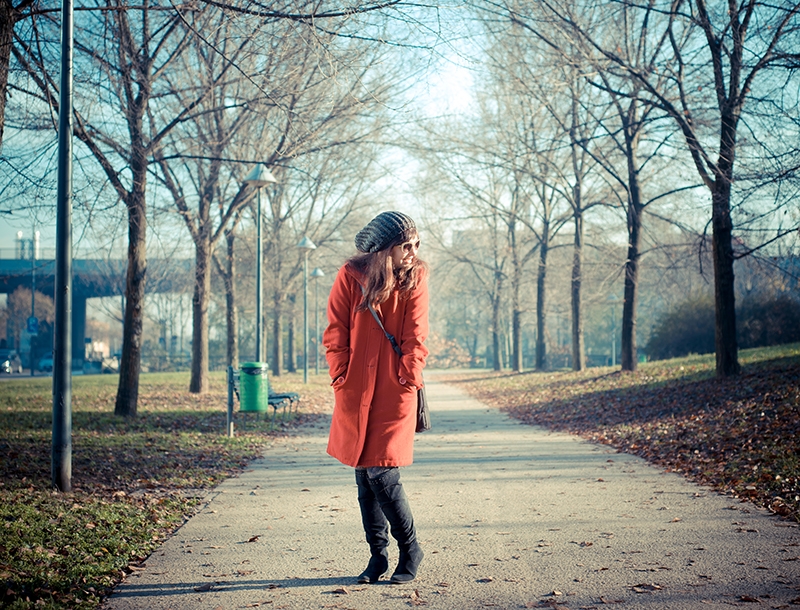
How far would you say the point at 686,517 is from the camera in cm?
566

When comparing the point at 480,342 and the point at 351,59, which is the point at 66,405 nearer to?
the point at 351,59

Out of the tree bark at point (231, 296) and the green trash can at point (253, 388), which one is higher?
the tree bark at point (231, 296)

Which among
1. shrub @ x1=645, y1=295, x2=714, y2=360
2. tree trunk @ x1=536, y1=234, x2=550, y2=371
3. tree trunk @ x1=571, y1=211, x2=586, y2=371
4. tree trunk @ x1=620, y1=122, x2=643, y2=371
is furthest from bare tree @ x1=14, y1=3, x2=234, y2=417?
shrub @ x1=645, y1=295, x2=714, y2=360

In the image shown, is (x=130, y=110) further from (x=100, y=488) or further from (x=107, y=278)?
(x=107, y=278)

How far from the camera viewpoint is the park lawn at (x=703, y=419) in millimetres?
7074

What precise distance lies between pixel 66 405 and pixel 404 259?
4.22 meters

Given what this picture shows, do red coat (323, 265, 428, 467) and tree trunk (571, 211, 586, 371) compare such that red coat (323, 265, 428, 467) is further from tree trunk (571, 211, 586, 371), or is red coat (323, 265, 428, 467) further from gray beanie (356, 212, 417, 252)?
tree trunk (571, 211, 586, 371)

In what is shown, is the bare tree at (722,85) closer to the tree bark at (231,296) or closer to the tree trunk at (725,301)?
the tree trunk at (725,301)

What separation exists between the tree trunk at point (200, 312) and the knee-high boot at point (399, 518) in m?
14.3

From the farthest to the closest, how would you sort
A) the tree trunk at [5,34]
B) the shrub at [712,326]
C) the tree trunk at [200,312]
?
1. the shrub at [712,326]
2. the tree trunk at [200,312]
3. the tree trunk at [5,34]

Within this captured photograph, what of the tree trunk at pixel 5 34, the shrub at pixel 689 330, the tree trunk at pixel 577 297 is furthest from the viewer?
the shrub at pixel 689 330

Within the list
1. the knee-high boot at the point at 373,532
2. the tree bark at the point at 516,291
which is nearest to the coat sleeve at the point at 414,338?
the knee-high boot at the point at 373,532

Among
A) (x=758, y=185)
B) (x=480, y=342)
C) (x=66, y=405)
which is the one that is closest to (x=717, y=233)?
(x=758, y=185)

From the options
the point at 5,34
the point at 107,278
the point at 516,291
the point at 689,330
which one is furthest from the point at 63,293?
the point at 107,278
